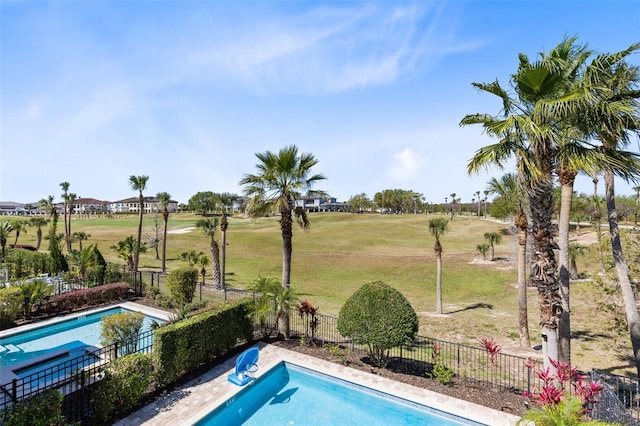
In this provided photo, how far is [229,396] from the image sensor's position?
387 inches

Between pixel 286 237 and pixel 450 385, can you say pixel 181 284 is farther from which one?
pixel 450 385

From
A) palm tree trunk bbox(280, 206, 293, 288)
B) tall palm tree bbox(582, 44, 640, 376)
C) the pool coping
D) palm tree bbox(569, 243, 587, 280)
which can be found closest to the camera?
tall palm tree bbox(582, 44, 640, 376)

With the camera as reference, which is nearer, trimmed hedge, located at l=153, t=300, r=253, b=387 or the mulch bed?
the mulch bed

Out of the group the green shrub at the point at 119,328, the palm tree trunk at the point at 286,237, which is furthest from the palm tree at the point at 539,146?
the green shrub at the point at 119,328

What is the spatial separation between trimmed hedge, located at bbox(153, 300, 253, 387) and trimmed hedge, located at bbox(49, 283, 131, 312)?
11610mm

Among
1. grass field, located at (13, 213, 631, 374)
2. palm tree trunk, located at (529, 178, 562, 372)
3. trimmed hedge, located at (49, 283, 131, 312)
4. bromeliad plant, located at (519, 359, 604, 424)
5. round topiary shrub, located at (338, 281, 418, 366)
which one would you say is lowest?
grass field, located at (13, 213, 631, 374)

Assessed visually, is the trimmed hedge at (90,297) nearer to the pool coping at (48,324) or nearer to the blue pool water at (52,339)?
the pool coping at (48,324)

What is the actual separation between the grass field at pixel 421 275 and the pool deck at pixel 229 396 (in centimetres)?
501

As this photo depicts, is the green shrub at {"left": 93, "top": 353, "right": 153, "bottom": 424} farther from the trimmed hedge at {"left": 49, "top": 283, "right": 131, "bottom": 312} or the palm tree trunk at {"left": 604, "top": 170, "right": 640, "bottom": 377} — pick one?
the palm tree trunk at {"left": 604, "top": 170, "right": 640, "bottom": 377}

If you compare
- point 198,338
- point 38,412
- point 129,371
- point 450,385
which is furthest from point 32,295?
point 450,385

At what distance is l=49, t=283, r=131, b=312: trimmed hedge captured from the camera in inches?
703

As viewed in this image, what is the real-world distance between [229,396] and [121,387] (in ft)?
10.0

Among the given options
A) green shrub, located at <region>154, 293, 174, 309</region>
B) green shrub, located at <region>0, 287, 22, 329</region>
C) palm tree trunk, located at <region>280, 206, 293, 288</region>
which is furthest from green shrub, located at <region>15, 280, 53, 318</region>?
Answer: palm tree trunk, located at <region>280, 206, 293, 288</region>

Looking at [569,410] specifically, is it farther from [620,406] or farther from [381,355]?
[381,355]
